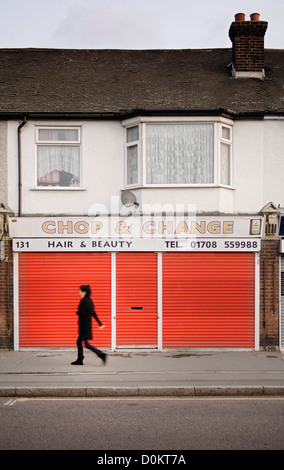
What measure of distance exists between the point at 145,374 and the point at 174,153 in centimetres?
545

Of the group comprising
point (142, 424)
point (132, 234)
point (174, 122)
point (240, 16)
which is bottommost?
point (142, 424)

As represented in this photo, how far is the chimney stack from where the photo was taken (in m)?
14.5

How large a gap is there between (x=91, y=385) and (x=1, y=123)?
23.2 ft

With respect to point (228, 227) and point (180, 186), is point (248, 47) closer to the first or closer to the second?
point (180, 186)

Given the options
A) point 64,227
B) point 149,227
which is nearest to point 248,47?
point 149,227

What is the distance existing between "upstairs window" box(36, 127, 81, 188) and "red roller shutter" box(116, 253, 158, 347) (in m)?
2.36

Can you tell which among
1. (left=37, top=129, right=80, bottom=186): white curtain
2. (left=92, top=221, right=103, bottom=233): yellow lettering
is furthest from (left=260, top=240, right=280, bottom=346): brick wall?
(left=37, top=129, right=80, bottom=186): white curtain

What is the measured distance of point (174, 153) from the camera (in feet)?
42.5

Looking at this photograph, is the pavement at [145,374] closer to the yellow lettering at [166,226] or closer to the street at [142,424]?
the street at [142,424]

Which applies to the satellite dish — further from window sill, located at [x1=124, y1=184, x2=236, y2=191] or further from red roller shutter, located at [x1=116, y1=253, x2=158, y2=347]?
red roller shutter, located at [x1=116, y1=253, x2=158, y2=347]

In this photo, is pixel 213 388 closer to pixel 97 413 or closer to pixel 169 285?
pixel 97 413

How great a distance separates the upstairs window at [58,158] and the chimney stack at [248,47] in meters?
5.00

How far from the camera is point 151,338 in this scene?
12.8m

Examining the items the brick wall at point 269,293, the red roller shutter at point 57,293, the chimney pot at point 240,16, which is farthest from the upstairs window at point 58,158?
the chimney pot at point 240,16
